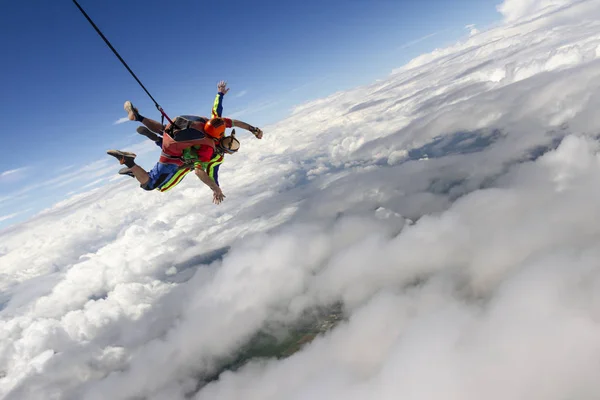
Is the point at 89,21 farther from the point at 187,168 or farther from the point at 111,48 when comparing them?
the point at 187,168

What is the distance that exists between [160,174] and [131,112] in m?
1.53

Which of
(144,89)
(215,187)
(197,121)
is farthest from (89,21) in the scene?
(215,187)

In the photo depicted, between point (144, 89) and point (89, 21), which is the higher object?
point (89, 21)

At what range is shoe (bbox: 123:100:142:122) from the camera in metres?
6.89

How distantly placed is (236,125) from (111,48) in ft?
10.3

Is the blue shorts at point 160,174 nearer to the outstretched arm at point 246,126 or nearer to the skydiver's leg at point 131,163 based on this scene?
the skydiver's leg at point 131,163

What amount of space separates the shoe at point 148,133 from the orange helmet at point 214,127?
1598 millimetres

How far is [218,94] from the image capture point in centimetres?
761

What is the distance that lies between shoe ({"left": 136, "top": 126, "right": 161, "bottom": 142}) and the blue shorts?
759mm

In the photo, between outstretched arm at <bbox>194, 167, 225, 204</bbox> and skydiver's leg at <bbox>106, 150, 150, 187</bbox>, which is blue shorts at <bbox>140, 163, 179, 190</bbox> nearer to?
skydiver's leg at <bbox>106, 150, 150, 187</bbox>

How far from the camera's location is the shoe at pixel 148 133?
708 cm

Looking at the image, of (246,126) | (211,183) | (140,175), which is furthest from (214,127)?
(140,175)

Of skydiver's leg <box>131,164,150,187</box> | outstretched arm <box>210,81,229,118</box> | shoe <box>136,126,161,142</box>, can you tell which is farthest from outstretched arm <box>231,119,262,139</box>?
skydiver's leg <box>131,164,150,187</box>

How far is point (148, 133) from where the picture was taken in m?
7.25
